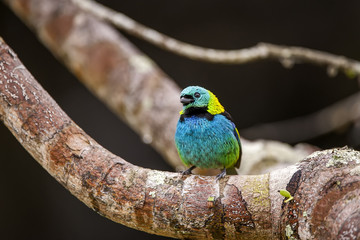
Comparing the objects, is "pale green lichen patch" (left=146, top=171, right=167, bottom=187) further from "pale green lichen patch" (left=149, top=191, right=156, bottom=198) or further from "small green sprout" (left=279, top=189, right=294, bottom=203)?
"small green sprout" (left=279, top=189, right=294, bottom=203)

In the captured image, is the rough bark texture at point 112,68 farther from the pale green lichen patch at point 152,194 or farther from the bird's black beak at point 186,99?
the pale green lichen patch at point 152,194

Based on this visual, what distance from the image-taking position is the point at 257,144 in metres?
3.33

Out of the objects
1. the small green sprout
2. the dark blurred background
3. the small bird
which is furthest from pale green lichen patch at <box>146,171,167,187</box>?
the dark blurred background

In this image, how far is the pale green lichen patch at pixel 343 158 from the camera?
1.44m

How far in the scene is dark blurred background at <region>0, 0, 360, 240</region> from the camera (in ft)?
16.4

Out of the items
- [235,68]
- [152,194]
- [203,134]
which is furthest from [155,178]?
[235,68]

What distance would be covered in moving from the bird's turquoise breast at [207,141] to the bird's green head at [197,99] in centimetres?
6

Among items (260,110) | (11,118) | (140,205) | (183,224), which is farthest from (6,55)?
(260,110)

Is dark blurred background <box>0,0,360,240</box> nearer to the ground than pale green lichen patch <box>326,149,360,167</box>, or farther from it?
farther from it

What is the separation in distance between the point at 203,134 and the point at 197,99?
0.20 m

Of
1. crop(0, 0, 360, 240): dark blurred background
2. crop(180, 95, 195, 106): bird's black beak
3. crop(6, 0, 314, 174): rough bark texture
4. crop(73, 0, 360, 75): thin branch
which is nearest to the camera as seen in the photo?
crop(180, 95, 195, 106): bird's black beak

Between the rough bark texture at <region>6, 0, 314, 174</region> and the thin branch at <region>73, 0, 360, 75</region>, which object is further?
the rough bark texture at <region>6, 0, 314, 174</region>

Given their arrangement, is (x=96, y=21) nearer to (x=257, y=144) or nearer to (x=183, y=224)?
(x=257, y=144)

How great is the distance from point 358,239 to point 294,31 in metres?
4.26
